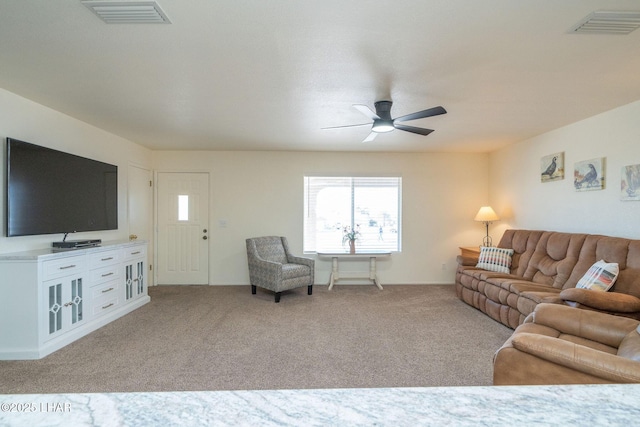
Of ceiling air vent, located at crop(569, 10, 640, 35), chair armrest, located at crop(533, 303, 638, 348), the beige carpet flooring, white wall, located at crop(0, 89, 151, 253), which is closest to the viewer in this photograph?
ceiling air vent, located at crop(569, 10, 640, 35)

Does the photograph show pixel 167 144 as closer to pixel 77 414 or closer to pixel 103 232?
pixel 103 232

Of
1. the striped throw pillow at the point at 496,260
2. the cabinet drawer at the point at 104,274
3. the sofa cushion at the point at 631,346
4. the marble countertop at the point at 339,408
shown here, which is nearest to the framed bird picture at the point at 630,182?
the striped throw pillow at the point at 496,260

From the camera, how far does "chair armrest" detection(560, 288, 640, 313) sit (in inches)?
95.4

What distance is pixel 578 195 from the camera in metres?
3.74

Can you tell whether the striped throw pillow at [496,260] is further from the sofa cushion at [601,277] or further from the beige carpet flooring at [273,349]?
the sofa cushion at [601,277]

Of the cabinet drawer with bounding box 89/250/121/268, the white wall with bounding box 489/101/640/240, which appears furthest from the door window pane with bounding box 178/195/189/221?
the white wall with bounding box 489/101/640/240

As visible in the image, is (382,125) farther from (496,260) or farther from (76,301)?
(76,301)

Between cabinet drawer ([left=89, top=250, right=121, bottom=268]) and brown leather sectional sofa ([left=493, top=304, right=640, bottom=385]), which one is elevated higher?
cabinet drawer ([left=89, top=250, right=121, bottom=268])

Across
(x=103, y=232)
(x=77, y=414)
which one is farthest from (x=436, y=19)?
(x=103, y=232)

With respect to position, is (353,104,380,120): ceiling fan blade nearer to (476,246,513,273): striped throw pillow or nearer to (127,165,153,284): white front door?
(476,246,513,273): striped throw pillow

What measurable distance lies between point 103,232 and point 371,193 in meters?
4.15

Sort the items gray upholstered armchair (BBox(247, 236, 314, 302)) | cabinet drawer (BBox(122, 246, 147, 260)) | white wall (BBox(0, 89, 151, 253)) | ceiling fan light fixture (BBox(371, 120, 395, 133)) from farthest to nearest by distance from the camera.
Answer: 1. gray upholstered armchair (BBox(247, 236, 314, 302))
2. cabinet drawer (BBox(122, 246, 147, 260))
3. ceiling fan light fixture (BBox(371, 120, 395, 133))
4. white wall (BBox(0, 89, 151, 253))

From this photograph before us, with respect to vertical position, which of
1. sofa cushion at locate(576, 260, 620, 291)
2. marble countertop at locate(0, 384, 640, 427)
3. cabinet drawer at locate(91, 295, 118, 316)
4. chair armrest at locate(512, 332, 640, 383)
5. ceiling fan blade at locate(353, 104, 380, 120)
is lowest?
cabinet drawer at locate(91, 295, 118, 316)

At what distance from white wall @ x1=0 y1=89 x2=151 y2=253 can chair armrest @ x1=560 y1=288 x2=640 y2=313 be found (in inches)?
197
